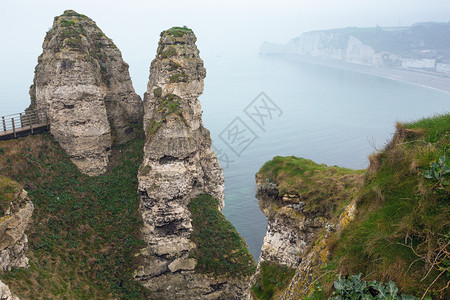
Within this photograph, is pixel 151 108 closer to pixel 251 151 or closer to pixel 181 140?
pixel 181 140

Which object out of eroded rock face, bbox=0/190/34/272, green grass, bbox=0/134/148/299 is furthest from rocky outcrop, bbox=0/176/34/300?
green grass, bbox=0/134/148/299

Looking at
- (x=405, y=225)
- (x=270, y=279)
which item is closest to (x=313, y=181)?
(x=270, y=279)

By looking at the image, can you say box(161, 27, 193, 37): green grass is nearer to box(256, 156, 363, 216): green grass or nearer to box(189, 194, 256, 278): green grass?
box(189, 194, 256, 278): green grass

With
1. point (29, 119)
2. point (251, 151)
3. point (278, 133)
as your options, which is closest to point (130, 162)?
point (29, 119)

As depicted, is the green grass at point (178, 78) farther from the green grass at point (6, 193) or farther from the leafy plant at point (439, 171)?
the leafy plant at point (439, 171)

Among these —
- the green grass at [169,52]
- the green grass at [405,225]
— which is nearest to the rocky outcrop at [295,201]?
the green grass at [405,225]

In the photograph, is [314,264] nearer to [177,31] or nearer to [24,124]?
[177,31]
